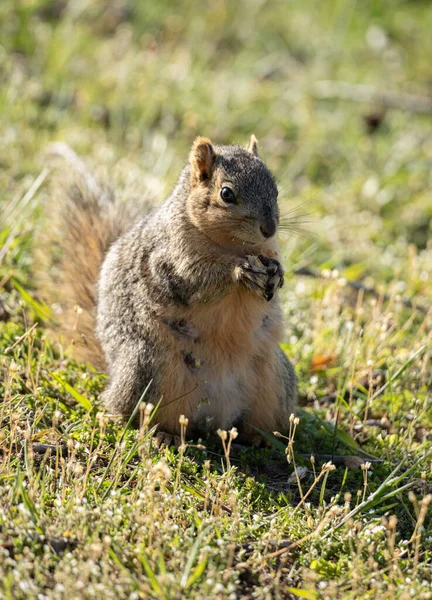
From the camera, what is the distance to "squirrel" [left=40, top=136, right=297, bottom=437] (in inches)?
134

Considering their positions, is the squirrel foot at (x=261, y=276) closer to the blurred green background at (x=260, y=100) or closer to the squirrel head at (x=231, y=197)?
the squirrel head at (x=231, y=197)

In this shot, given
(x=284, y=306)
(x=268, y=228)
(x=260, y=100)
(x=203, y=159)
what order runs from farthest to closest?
1. (x=260, y=100)
2. (x=284, y=306)
3. (x=203, y=159)
4. (x=268, y=228)

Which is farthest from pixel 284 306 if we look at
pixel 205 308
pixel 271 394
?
pixel 205 308

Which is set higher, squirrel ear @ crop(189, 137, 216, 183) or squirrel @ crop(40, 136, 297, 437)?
squirrel ear @ crop(189, 137, 216, 183)

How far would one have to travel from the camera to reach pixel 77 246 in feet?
14.2

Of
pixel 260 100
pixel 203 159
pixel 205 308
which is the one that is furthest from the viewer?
pixel 260 100

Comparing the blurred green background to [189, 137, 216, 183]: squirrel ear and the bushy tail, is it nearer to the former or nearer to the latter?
the bushy tail

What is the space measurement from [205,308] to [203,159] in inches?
25.5

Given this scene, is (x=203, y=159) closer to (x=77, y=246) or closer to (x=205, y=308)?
(x=205, y=308)

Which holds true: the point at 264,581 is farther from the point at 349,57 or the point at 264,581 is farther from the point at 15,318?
the point at 349,57

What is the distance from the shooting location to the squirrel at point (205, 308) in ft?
11.1

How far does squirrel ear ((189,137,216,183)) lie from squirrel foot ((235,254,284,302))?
0.43 meters

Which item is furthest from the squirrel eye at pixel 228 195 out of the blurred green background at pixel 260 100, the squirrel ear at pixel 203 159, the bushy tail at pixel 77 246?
the blurred green background at pixel 260 100

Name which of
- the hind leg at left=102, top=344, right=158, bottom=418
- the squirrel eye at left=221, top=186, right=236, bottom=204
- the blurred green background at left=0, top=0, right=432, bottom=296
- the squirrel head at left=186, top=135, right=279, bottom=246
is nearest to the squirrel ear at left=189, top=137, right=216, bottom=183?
the squirrel head at left=186, top=135, right=279, bottom=246
